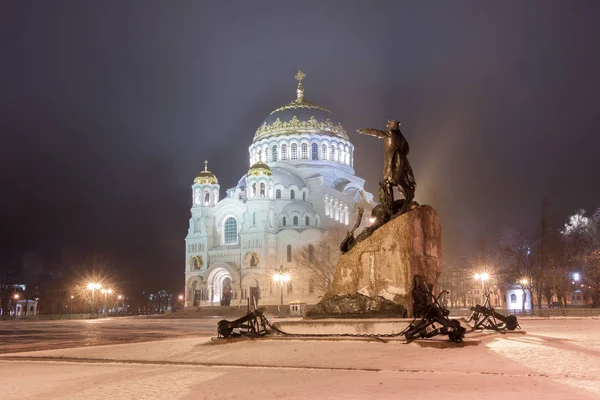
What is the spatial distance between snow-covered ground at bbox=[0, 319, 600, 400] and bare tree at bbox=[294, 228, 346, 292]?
36.0m

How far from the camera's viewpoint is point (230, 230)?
206 feet

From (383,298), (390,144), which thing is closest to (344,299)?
(383,298)

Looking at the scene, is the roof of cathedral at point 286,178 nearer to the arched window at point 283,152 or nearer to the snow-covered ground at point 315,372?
the arched window at point 283,152

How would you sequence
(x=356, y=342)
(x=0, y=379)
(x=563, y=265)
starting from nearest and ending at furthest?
(x=0, y=379) → (x=356, y=342) → (x=563, y=265)

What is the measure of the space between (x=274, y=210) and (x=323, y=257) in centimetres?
1150

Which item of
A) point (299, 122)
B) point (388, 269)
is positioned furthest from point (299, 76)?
point (388, 269)

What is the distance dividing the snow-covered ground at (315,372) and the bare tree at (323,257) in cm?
3603

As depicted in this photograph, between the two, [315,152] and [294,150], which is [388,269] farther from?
[315,152]

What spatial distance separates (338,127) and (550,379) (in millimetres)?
65971

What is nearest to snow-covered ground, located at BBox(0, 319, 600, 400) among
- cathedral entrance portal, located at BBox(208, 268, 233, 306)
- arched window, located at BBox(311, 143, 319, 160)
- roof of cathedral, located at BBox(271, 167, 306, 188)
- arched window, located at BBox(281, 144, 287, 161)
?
cathedral entrance portal, located at BBox(208, 268, 233, 306)

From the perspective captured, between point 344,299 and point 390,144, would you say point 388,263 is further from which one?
point 390,144

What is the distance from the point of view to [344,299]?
1161 centimetres

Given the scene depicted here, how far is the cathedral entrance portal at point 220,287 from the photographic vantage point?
60.0 metres

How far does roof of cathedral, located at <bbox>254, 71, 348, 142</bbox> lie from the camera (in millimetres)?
68875
